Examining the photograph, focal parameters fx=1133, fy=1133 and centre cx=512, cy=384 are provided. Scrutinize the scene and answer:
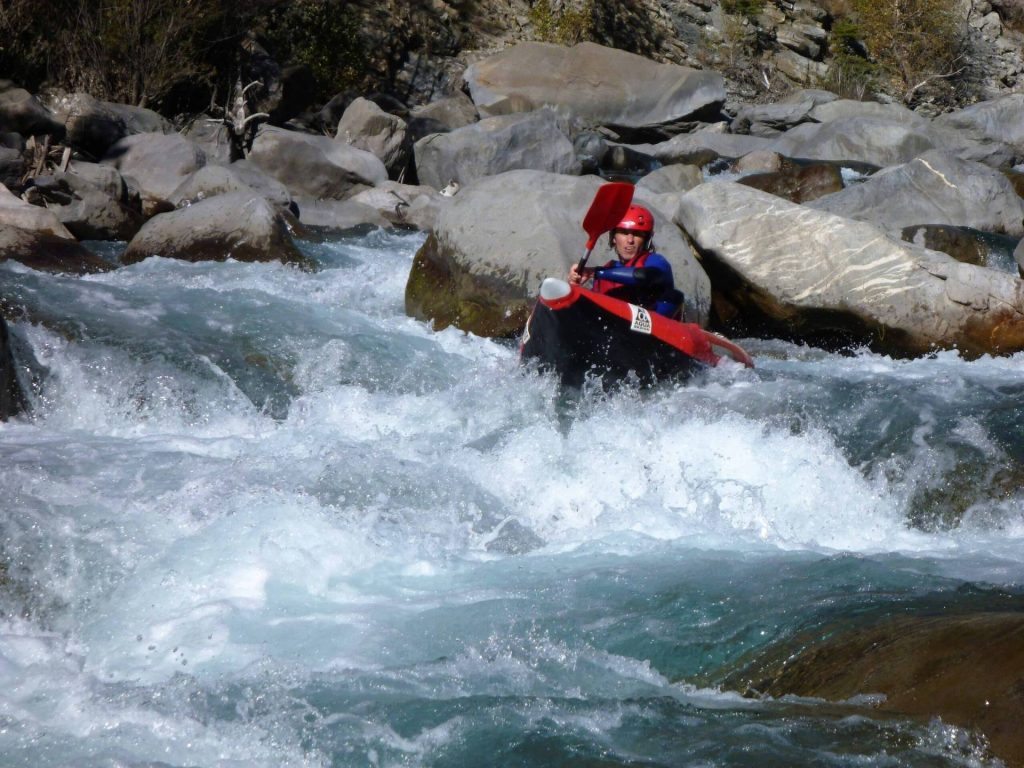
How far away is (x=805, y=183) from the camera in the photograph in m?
11.4

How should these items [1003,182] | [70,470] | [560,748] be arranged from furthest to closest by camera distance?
[1003,182]
[70,470]
[560,748]

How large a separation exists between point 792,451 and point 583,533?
130 centimetres

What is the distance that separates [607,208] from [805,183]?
577 centimetres

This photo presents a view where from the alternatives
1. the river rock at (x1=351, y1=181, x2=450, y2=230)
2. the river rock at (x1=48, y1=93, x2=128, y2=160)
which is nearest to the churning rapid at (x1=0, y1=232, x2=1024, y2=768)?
the river rock at (x1=351, y1=181, x2=450, y2=230)

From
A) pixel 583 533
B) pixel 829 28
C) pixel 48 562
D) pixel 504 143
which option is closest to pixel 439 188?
pixel 504 143

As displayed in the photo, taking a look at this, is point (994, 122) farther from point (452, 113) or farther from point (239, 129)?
point (239, 129)

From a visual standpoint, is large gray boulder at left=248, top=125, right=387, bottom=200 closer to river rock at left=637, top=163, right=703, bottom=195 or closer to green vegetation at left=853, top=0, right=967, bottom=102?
river rock at left=637, top=163, right=703, bottom=195

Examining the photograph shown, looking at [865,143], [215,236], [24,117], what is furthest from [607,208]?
[865,143]

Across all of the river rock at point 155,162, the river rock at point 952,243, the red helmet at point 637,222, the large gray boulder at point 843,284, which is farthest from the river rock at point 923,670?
the river rock at point 155,162

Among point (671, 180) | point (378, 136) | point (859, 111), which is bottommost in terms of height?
point (378, 136)

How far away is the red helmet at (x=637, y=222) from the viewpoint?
6309 mm

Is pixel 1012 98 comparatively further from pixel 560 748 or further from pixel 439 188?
pixel 560 748

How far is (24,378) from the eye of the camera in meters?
5.29

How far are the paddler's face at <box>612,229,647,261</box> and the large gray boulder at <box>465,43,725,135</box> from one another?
409 inches
